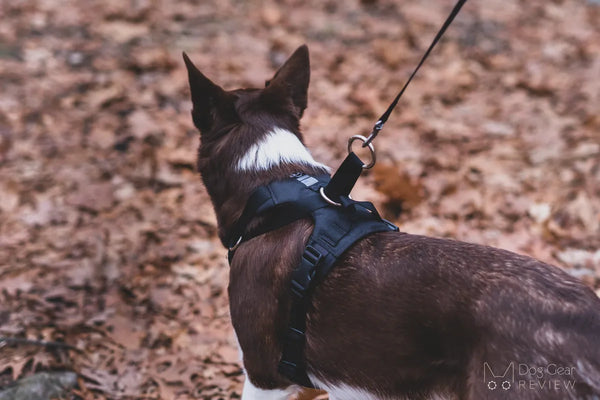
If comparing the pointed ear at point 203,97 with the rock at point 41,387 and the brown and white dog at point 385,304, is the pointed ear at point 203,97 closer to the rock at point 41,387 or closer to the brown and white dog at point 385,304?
the brown and white dog at point 385,304

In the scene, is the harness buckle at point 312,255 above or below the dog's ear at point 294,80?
below

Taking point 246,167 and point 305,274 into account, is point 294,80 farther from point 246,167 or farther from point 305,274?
point 305,274

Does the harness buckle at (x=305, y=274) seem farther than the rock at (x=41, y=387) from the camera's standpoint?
No

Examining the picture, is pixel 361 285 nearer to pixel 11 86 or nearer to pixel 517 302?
pixel 517 302

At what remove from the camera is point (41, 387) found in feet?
10.4

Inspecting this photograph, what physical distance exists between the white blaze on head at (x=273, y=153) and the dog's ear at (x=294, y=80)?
0.22 metres

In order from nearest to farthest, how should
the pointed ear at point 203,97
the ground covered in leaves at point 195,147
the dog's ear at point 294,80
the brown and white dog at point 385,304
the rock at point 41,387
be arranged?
the brown and white dog at point 385,304 → the pointed ear at point 203,97 → the dog's ear at point 294,80 → the rock at point 41,387 → the ground covered in leaves at point 195,147

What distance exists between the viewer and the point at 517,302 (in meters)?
1.97

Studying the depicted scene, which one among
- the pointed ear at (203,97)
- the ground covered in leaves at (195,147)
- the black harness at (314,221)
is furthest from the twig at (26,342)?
the pointed ear at (203,97)

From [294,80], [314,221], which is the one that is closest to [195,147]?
[294,80]

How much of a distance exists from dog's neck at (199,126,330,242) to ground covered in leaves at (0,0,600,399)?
129 cm

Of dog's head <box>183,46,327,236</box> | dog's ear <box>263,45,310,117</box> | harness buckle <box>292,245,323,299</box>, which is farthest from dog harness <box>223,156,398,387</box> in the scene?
dog's ear <box>263,45,310,117</box>

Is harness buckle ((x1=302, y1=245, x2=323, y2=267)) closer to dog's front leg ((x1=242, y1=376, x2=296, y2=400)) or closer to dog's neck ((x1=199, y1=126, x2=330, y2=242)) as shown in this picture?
dog's neck ((x1=199, y1=126, x2=330, y2=242))

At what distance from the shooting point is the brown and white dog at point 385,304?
189cm
